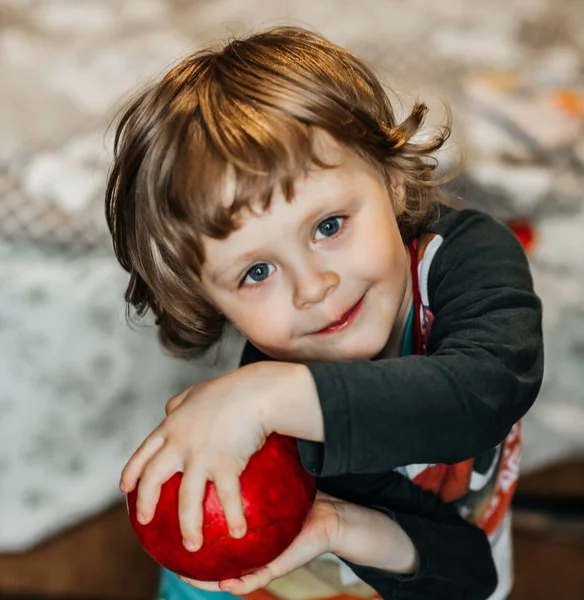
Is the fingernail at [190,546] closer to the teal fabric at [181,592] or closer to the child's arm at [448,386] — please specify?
the child's arm at [448,386]

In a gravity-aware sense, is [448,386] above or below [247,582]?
above

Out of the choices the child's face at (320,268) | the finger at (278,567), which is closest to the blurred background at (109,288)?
the child's face at (320,268)

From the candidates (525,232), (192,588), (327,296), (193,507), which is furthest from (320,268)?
(525,232)

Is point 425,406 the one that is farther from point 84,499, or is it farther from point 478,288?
point 84,499

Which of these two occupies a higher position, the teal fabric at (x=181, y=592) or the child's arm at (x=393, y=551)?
the child's arm at (x=393, y=551)

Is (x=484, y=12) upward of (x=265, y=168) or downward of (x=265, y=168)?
downward

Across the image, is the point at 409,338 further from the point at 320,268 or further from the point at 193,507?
the point at 193,507

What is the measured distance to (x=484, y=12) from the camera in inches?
77.4

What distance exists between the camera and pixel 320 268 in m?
0.74

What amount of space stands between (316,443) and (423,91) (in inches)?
41.2

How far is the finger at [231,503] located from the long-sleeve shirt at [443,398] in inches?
2.5

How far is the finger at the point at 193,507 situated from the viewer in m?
0.64

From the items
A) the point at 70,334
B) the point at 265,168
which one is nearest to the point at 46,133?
the point at 70,334

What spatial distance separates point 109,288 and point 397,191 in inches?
27.8
